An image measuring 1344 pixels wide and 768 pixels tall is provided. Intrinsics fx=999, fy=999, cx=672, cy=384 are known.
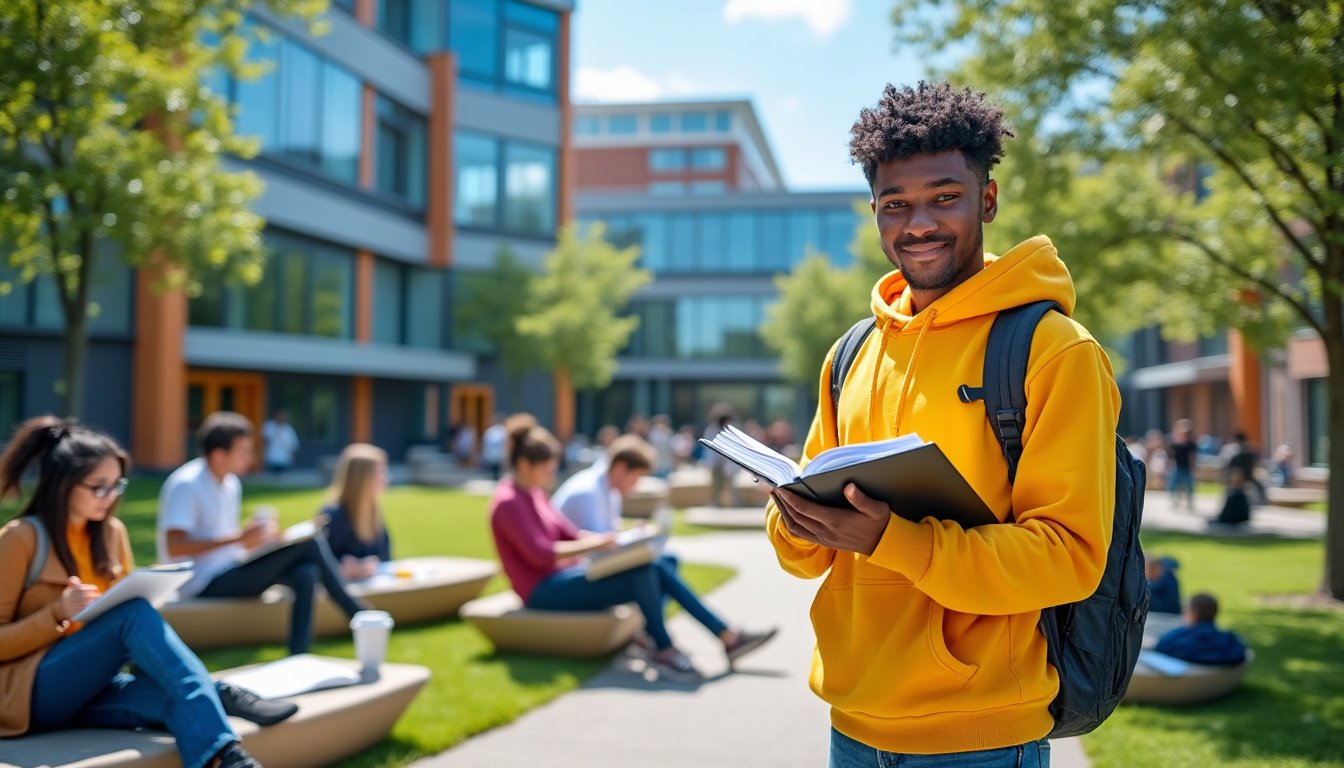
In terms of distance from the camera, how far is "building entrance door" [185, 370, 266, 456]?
25484 mm

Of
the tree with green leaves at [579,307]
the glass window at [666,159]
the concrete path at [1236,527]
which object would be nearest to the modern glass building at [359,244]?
the tree with green leaves at [579,307]

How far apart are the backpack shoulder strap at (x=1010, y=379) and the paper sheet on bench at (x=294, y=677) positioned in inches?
146

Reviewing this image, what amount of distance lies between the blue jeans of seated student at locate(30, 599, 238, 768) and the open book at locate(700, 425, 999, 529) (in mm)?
2920

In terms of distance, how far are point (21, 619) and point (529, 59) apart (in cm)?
3509

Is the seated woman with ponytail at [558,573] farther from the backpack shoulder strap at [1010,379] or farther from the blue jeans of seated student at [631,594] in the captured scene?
the backpack shoulder strap at [1010,379]

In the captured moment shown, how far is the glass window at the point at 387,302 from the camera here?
32.2 meters

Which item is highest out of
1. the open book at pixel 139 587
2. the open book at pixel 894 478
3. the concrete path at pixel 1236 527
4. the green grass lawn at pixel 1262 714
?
the open book at pixel 894 478

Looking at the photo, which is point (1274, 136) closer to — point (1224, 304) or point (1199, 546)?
point (1224, 304)

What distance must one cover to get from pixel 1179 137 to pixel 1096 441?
9.49 meters

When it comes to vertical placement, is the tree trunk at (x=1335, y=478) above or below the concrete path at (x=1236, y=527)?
above

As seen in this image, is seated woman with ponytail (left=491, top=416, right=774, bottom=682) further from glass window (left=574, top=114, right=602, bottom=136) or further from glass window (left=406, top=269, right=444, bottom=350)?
glass window (left=574, top=114, right=602, bottom=136)

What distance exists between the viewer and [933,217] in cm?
216

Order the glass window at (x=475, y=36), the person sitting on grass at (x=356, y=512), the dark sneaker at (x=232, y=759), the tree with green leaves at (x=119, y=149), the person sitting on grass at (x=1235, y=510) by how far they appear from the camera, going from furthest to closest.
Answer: the glass window at (x=475, y=36), the person sitting on grass at (x=1235, y=510), the tree with green leaves at (x=119, y=149), the person sitting on grass at (x=356, y=512), the dark sneaker at (x=232, y=759)

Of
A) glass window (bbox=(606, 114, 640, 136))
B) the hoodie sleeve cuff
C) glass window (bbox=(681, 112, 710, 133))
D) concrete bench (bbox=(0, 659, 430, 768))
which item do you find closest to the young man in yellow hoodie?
the hoodie sleeve cuff
